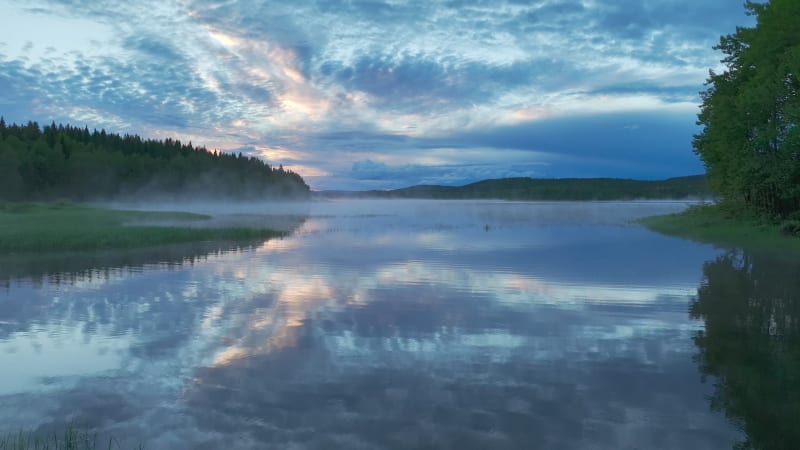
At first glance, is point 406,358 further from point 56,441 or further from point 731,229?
point 731,229

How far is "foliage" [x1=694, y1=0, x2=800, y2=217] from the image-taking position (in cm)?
3978

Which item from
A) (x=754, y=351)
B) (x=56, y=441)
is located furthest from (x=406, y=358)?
(x=754, y=351)

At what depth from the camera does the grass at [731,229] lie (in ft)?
125

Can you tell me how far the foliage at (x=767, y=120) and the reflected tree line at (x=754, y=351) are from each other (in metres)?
18.1

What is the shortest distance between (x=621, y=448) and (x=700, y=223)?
Answer: 52.2 metres

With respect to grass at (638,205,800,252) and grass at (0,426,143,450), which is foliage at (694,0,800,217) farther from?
grass at (0,426,143,450)

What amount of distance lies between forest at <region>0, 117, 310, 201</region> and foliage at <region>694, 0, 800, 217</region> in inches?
4721

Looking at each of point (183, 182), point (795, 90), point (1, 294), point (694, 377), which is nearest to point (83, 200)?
point (183, 182)

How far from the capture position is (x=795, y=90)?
136 ft

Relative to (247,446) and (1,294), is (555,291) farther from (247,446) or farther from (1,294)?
(1,294)

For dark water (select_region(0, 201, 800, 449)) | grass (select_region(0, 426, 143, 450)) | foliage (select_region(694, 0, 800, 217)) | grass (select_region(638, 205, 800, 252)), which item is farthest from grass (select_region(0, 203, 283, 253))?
foliage (select_region(694, 0, 800, 217))

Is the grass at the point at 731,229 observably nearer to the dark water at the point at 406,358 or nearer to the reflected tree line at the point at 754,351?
the dark water at the point at 406,358

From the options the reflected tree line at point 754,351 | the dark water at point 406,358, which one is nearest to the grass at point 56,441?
the dark water at point 406,358

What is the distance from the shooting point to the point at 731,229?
47.2m
